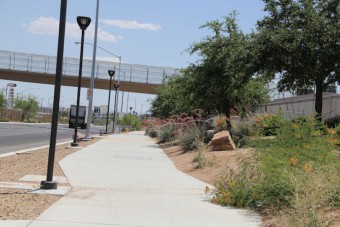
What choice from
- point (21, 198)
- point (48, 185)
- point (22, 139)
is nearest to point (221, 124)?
point (22, 139)

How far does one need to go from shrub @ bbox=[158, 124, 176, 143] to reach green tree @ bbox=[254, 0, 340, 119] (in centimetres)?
995

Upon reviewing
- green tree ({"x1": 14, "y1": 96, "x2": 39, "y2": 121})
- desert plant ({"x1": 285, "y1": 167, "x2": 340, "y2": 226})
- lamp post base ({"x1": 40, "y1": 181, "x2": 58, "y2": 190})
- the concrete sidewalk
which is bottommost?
the concrete sidewalk

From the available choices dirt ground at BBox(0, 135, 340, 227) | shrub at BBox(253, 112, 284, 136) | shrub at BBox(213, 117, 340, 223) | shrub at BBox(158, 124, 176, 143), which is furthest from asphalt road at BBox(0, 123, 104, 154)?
shrub at BBox(213, 117, 340, 223)

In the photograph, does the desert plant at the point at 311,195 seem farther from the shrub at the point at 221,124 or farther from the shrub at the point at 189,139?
the shrub at the point at 221,124

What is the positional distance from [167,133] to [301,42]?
13.4m

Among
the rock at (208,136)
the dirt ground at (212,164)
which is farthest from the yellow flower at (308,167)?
the rock at (208,136)

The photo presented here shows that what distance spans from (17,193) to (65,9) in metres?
3.75

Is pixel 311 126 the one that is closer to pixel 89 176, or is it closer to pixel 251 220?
pixel 251 220

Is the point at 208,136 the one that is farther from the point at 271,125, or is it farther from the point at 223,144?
the point at 271,125

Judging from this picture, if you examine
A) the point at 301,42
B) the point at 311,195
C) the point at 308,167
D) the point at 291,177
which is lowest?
the point at 311,195

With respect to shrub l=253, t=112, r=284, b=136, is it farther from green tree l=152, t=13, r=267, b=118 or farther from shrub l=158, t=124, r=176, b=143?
shrub l=158, t=124, r=176, b=143

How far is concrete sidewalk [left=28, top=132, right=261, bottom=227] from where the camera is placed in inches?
309

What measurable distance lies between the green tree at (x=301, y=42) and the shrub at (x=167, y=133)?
392 inches

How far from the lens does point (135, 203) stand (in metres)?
9.45
